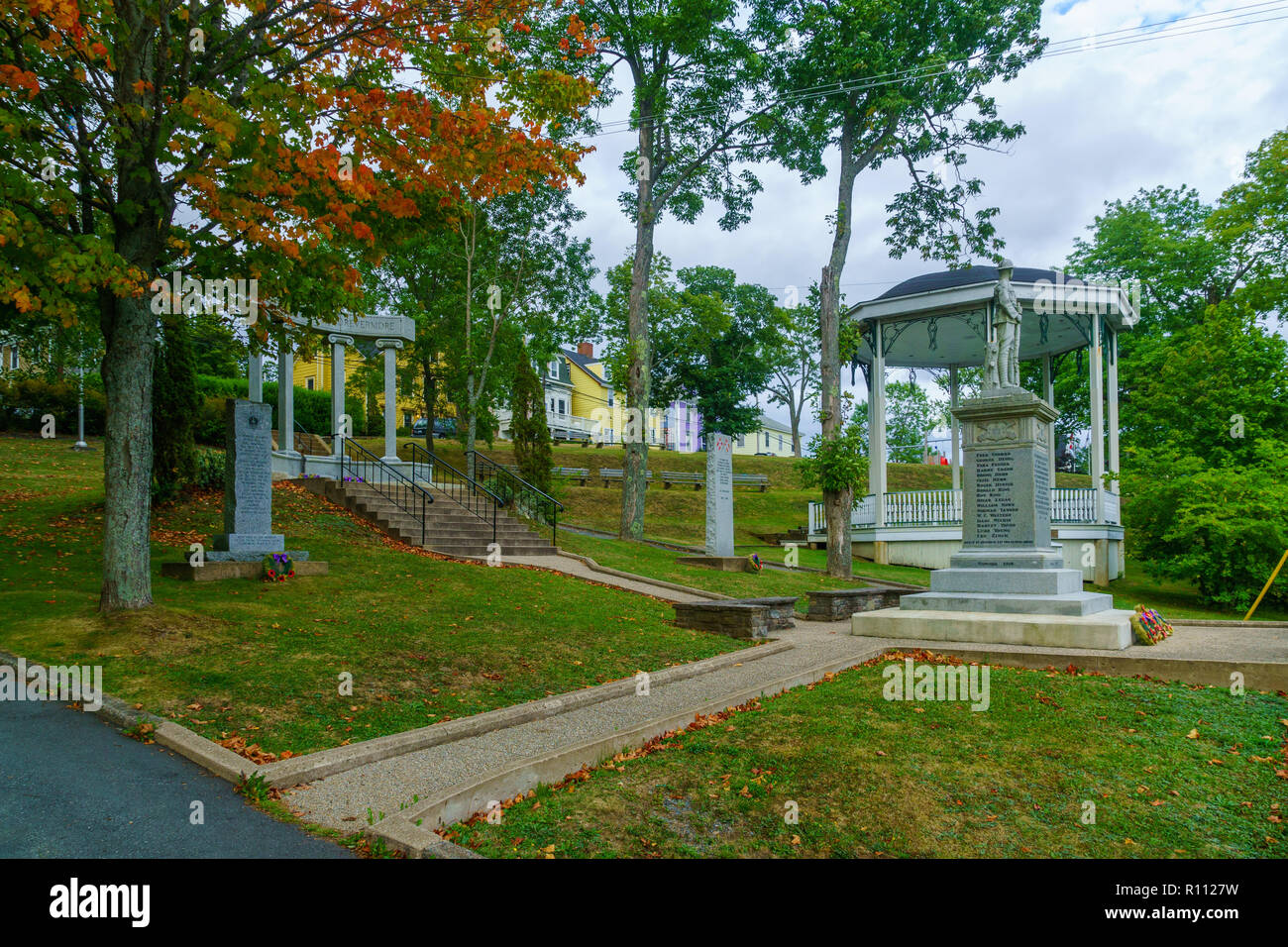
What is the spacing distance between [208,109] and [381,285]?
92.5ft

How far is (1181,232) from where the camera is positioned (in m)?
33.6

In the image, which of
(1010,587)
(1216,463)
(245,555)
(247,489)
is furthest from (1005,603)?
(1216,463)

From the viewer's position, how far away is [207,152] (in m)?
8.44

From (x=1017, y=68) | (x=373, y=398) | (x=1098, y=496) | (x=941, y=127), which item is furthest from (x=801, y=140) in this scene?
(x=373, y=398)

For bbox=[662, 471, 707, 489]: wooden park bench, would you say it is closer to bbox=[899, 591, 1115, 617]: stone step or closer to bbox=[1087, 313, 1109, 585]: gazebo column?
bbox=[1087, 313, 1109, 585]: gazebo column

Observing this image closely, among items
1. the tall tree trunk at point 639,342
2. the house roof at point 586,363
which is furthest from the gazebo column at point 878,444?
the house roof at point 586,363

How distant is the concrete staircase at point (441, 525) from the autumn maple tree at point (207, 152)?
7442 millimetres

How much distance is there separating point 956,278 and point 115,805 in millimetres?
25190

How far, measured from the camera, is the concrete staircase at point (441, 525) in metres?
16.8

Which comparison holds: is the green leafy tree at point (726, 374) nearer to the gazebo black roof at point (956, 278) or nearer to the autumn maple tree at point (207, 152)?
the gazebo black roof at point (956, 278)

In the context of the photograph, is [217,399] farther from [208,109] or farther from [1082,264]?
[1082,264]

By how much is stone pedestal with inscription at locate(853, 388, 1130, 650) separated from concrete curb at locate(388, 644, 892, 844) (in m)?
4.68

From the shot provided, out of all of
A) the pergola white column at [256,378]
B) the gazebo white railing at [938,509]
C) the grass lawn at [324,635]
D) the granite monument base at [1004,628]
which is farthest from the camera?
the gazebo white railing at [938,509]

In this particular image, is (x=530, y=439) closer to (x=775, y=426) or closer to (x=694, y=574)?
(x=694, y=574)
